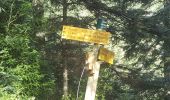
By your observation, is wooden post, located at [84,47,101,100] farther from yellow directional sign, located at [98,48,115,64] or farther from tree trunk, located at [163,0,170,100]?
tree trunk, located at [163,0,170,100]

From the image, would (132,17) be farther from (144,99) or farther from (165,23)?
(144,99)

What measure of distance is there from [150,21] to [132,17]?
0.67 m

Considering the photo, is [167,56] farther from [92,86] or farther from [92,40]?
[92,40]

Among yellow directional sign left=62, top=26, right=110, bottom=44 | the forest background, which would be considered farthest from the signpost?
the forest background

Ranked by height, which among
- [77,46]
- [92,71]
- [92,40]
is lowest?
[92,71]

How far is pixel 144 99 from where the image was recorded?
57.3 feet

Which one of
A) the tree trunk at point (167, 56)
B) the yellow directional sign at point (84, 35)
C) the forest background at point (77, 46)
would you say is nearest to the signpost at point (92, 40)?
the yellow directional sign at point (84, 35)

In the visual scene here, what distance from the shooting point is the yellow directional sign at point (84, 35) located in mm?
7521

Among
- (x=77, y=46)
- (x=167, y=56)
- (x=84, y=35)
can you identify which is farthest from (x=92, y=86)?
(x=167, y=56)

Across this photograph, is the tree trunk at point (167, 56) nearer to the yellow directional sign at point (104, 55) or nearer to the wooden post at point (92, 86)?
the yellow directional sign at point (104, 55)

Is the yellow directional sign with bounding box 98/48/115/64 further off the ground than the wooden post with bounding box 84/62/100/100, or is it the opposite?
the yellow directional sign with bounding box 98/48/115/64

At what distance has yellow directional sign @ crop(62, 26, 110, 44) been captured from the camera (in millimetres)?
7521

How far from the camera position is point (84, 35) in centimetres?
755

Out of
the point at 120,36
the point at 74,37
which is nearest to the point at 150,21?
the point at 120,36
